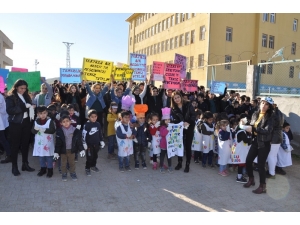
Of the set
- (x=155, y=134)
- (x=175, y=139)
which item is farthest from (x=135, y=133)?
(x=175, y=139)

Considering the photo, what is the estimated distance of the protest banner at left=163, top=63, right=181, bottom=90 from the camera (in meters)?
8.23

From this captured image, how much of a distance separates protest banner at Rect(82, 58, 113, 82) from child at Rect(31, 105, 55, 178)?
2326 millimetres

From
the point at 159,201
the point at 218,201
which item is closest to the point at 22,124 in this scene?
the point at 159,201

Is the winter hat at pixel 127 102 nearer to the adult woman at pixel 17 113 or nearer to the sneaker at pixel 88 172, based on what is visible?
the sneaker at pixel 88 172

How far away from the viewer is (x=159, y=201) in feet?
15.2

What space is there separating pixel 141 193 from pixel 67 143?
185cm

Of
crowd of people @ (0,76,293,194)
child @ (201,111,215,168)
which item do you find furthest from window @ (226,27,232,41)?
child @ (201,111,215,168)

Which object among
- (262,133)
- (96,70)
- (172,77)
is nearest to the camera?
(262,133)

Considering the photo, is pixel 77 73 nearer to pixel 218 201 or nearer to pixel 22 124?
pixel 22 124

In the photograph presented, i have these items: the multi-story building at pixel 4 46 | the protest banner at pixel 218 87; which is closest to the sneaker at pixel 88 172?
the protest banner at pixel 218 87

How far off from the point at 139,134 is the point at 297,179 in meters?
3.83

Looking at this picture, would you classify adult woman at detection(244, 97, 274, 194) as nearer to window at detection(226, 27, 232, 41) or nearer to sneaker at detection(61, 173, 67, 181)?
sneaker at detection(61, 173, 67, 181)

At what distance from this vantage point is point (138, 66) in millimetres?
8812

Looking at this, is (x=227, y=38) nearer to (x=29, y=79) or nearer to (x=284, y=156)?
(x=284, y=156)
